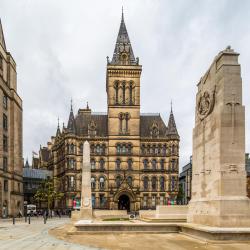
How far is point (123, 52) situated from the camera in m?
99.1

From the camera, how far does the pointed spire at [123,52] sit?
323ft

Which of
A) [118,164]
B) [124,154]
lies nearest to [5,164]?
[118,164]

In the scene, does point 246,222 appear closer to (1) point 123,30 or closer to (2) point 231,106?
(2) point 231,106

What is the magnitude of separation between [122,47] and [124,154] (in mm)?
28229

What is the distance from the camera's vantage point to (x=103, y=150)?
9494 centimetres

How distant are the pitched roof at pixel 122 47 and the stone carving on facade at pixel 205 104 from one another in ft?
245

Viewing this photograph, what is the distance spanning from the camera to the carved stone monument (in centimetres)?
2008

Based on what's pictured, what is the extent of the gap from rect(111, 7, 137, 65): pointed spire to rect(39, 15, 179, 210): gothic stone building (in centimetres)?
38

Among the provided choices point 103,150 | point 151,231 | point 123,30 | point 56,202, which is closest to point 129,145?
point 103,150

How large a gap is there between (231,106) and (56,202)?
3430 inches

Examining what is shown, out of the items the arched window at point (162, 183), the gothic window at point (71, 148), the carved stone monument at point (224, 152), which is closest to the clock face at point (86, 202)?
the carved stone monument at point (224, 152)

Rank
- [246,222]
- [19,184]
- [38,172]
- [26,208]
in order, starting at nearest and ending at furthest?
[246,222] < [19,184] < [26,208] < [38,172]

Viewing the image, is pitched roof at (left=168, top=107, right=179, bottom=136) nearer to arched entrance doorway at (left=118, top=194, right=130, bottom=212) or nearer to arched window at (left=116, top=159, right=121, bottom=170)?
arched window at (left=116, top=159, right=121, bottom=170)

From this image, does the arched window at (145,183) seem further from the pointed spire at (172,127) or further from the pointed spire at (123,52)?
the pointed spire at (123,52)
